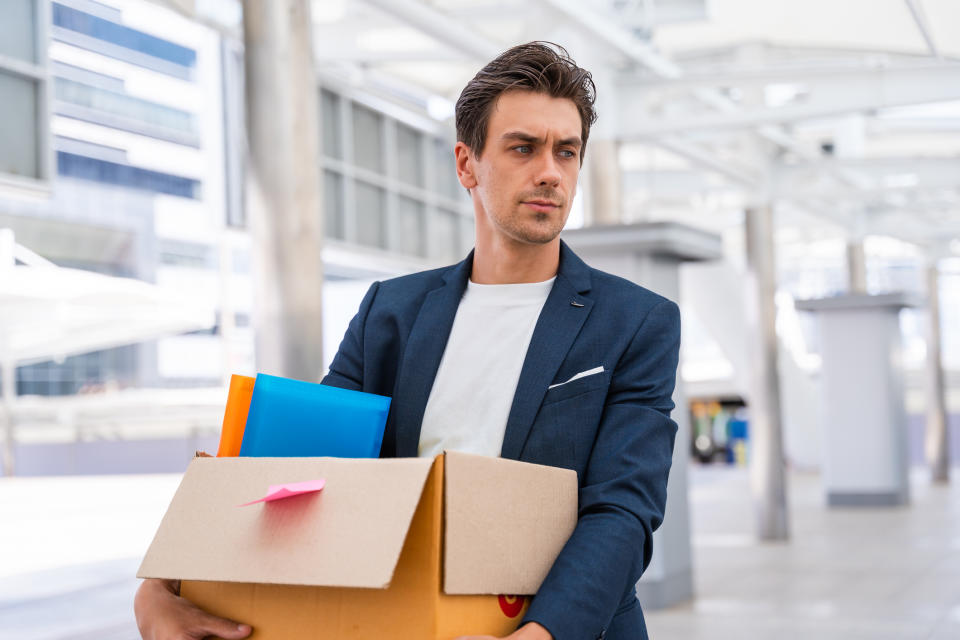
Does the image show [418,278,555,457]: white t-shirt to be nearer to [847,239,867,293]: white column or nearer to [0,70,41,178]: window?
[0,70,41,178]: window

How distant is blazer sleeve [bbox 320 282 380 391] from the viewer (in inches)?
87.6

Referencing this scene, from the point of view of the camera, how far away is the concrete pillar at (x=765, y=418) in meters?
12.5

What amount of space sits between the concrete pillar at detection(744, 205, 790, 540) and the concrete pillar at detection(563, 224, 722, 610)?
13.8ft

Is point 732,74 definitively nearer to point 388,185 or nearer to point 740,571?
point 388,185

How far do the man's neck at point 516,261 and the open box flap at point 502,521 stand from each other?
1.46 feet

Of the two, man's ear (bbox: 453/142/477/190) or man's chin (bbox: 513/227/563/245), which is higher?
man's ear (bbox: 453/142/477/190)

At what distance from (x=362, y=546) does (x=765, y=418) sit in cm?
1169

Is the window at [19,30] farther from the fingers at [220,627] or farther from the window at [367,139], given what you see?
the window at [367,139]

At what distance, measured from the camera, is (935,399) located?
21.5 meters

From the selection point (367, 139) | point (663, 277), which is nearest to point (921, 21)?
point (663, 277)

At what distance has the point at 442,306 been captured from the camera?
2.17 m

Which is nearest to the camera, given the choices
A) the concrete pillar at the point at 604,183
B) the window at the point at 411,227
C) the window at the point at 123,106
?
the window at the point at 123,106

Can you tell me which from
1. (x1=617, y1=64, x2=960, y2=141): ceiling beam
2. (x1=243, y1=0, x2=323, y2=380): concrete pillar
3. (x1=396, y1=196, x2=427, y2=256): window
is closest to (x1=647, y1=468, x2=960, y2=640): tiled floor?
(x1=243, y1=0, x2=323, y2=380): concrete pillar

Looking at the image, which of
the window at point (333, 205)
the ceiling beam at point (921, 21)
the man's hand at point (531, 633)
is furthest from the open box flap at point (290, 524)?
the window at point (333, 205)
